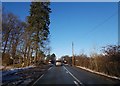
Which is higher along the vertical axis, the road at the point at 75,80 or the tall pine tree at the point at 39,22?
the tall pine tree at the point at 39,22

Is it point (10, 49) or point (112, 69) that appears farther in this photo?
point (10, 49)

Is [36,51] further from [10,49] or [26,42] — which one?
[10,49]

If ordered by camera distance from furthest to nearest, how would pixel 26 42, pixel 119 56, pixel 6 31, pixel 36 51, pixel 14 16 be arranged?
pixel 36 51 < pixel 26 42 < pixel 14 16 < pixel 6 31 < pixel 119 56

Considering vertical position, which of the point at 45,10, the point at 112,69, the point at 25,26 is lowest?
the point at 112,69

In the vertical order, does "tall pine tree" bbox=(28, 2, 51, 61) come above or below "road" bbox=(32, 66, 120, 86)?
above

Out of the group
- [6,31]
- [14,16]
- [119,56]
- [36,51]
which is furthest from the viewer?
[36,51]

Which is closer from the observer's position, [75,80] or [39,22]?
[75,80]

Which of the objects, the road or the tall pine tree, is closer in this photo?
the road

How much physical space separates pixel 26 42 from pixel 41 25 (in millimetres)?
8325

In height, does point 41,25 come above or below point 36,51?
above

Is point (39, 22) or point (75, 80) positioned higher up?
point (39, 22)

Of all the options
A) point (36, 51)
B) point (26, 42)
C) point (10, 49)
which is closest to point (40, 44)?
point (36, 51)

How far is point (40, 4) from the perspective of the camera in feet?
233

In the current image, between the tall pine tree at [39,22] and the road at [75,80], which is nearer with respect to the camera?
the road at [75,80]
